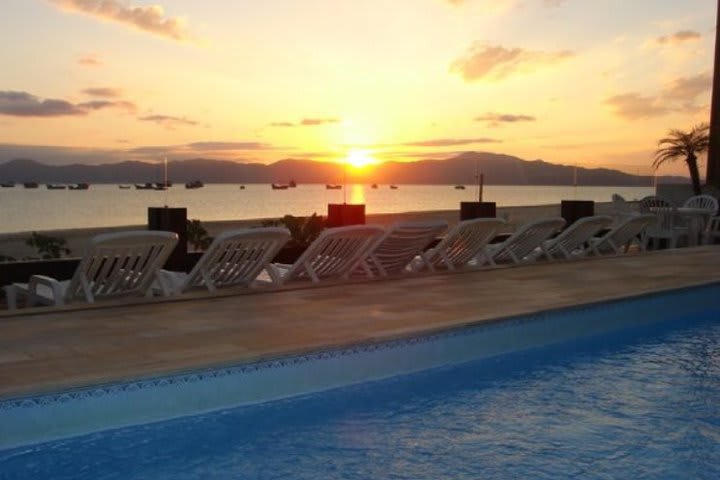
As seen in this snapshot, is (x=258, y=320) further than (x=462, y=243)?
No

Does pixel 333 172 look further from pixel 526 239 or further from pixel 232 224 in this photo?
pixel 526 239

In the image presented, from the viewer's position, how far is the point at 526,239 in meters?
7.62

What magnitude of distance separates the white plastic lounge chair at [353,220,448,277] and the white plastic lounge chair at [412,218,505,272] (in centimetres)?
20

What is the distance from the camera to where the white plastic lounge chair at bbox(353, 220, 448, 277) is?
20.4 feet

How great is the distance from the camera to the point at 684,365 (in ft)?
15.5

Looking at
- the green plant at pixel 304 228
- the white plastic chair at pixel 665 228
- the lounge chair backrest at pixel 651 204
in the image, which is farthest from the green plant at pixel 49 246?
the lounge chair backrest at pixel 651 204

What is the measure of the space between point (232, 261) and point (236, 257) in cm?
5

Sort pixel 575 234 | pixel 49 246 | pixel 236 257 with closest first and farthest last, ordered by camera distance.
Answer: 1. pixel 236 257
2. pixel 49 246
3. pixel 575 234

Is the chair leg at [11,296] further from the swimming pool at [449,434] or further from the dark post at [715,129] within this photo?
the dark post at [715,129]

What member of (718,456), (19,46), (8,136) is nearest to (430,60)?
(19,46)

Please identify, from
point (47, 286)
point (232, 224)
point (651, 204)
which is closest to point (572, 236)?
point (651, 204)

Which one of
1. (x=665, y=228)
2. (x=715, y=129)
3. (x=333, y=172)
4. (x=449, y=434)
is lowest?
(x=449, y=434)

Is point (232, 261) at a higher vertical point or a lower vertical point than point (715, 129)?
lower

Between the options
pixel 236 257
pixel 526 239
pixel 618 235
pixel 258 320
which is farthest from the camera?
pixel 618 235
